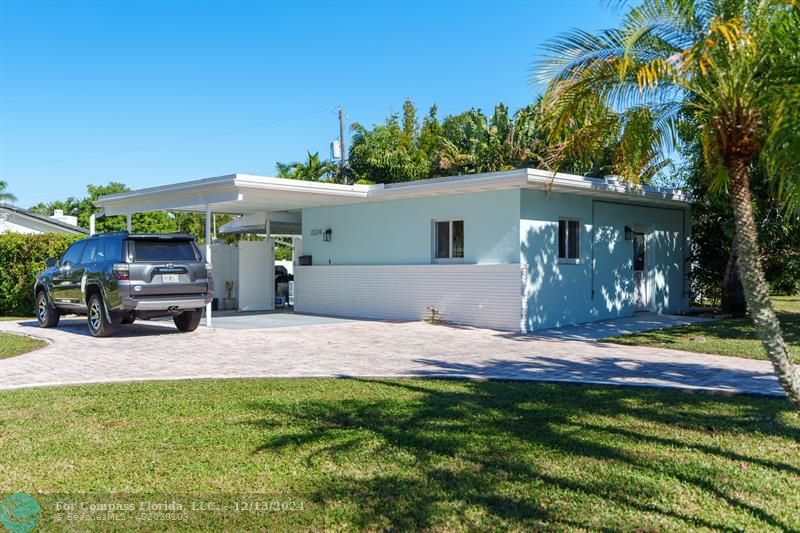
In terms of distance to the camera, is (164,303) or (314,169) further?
(314,169)

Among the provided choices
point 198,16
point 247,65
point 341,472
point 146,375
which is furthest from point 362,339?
point 247,65

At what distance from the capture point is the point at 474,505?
437 cm

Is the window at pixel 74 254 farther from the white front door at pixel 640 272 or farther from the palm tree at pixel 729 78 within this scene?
the white front door at pixel 640 272

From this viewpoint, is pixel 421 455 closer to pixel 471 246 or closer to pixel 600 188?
pixel 471 246

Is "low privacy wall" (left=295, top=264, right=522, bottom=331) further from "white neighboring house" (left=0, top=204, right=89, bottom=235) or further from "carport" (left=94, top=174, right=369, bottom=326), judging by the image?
"white neighboring house" (left=0, top=204, right=89, bottom=235)

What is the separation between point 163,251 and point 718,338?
1042cm

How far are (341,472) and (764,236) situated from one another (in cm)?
1469

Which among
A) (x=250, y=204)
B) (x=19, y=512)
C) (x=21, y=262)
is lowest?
(x=19, y=512)

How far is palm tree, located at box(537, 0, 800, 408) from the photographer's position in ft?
14.9

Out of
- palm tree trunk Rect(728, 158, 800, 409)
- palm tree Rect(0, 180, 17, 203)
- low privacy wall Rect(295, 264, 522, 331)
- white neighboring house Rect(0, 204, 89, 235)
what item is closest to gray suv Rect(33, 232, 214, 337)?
low privacy wall Rect(295, 264, 522, 331)

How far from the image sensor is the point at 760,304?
14.9 feet

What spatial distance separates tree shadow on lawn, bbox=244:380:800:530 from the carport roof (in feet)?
23.4

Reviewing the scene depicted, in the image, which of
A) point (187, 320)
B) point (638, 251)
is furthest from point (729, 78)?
point (638, 251)

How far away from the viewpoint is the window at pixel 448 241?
15.8 m
